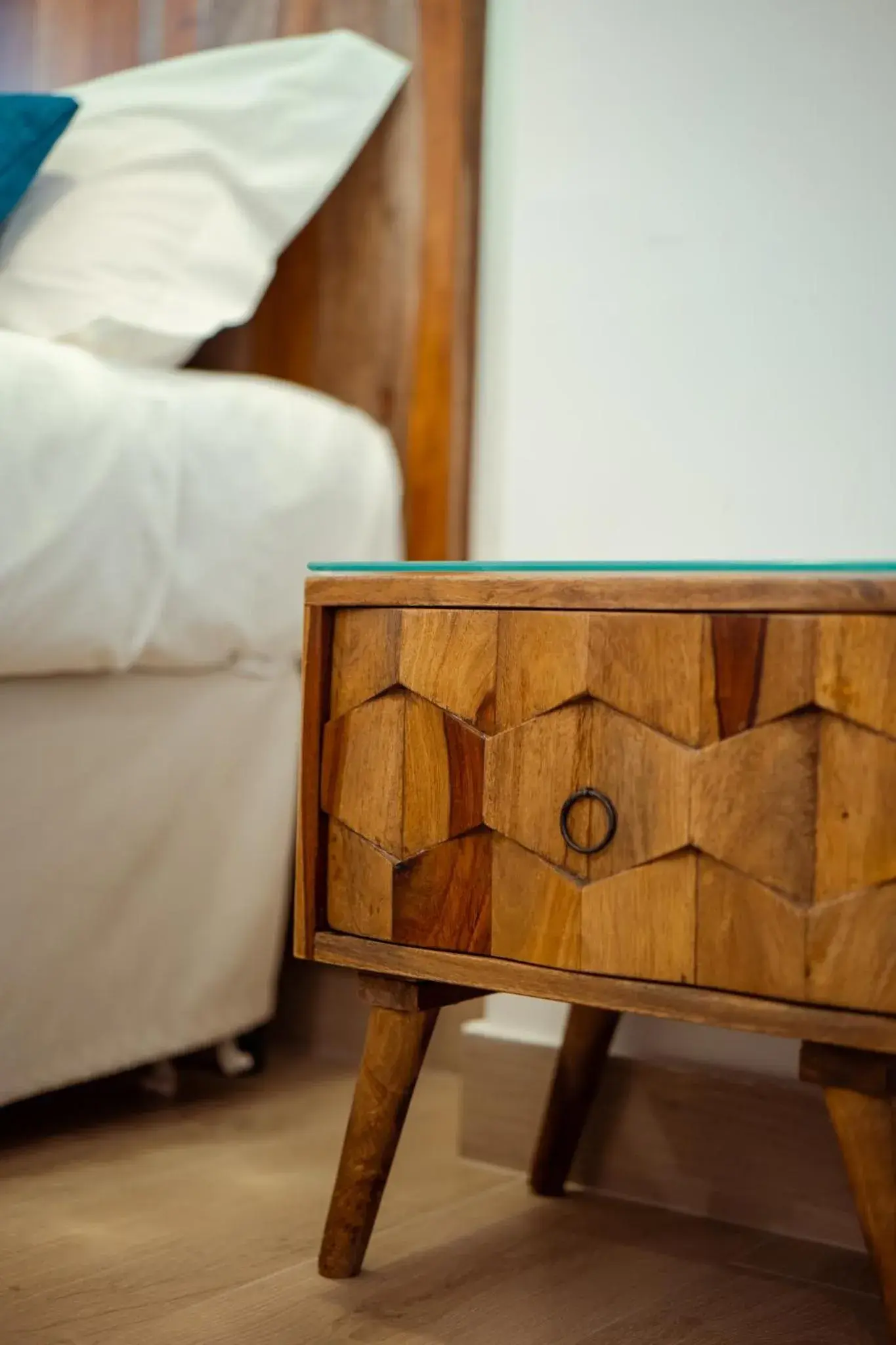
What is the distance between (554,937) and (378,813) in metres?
0.14

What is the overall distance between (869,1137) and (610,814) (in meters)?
0.22

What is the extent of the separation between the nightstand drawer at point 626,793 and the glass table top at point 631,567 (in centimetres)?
3

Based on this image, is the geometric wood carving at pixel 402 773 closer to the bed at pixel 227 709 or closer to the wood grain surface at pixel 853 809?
the wood grain surface at pixel 853 809

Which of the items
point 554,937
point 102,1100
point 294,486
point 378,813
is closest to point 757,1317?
point 554,937

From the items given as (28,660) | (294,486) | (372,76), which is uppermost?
(372,76)

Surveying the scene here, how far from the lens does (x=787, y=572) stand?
0.78m

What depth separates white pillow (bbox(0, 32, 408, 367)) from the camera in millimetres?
1292

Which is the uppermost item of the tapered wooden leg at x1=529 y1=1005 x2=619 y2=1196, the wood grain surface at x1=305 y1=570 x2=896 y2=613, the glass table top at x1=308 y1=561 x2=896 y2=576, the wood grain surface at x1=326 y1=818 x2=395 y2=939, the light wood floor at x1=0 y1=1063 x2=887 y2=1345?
the glass table top at x1=308 y1=561 x2=896 y2=576

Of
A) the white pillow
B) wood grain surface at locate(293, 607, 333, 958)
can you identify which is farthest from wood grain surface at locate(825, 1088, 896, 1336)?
the white pillow

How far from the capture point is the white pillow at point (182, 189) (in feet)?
4.24

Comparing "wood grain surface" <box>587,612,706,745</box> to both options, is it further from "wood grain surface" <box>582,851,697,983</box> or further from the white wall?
the white wall

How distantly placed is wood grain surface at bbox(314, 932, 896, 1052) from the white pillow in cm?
64

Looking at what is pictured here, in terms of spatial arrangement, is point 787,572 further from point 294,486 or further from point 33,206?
point 33,206

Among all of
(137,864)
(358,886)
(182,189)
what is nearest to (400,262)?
(182,189)
